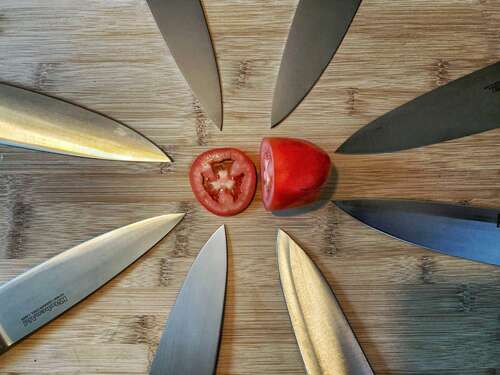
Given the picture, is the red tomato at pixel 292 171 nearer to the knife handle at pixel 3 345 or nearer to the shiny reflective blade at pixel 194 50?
the shiny reflective blade at pixel 194 50

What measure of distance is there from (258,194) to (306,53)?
36 cm

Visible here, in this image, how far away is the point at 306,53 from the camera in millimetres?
1177

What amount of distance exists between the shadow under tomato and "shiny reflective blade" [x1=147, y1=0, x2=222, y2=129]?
0.86ft

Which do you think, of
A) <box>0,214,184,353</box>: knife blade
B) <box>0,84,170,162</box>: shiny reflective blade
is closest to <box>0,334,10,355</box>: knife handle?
<box>0,214,184,353</box>: knife blade

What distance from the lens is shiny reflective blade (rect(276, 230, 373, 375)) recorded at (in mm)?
1101

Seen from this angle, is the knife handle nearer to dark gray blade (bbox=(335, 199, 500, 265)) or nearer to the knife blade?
the knife blade

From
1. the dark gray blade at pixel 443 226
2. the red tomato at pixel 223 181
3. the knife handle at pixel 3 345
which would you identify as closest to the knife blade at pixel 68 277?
the knife handle at pixel 3 345

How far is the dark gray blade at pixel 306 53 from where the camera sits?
118 centimetres

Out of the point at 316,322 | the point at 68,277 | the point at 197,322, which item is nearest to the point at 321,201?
the point at 316,322

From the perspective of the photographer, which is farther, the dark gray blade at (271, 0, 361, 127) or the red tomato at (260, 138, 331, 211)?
the dark gray blade at (271, 0, 361, 127)

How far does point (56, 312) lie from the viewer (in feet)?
3.66

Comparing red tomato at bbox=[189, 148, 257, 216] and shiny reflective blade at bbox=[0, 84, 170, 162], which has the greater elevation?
shiny reflective blade at bbox=[0, 84, 170, 162]

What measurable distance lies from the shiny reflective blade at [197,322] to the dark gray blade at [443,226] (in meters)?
0.37

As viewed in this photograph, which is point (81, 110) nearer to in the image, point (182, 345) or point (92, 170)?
point (92, 170)
